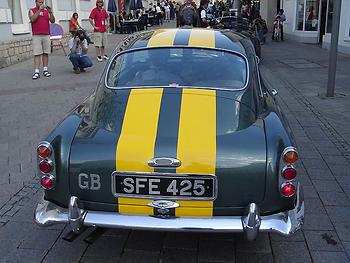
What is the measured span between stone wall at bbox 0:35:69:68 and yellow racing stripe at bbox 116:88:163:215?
9.74m

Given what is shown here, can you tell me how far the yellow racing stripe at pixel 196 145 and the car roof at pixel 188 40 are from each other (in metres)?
0.98

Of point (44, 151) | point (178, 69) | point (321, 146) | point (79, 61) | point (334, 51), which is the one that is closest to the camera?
point (44, 151)

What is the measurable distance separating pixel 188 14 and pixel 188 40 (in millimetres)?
8887

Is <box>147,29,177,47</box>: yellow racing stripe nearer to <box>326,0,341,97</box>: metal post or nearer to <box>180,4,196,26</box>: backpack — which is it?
<box>326,0,341,97</box>: metal post

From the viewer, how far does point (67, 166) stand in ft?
9.20

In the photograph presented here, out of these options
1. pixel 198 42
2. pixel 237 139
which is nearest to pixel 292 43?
pixel 198 42

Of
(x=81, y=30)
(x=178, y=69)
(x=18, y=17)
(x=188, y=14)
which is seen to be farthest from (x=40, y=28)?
(x=178, y=69)

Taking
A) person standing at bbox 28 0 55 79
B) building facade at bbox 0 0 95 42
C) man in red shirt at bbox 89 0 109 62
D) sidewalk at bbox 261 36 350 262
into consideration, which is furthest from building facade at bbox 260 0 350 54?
person standing at bbox 28 0 55 79

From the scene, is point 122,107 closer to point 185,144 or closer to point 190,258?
point 185,144

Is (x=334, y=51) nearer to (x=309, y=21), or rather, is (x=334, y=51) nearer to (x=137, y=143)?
(x=137, y=143)

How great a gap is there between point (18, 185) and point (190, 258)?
2215 millimetres

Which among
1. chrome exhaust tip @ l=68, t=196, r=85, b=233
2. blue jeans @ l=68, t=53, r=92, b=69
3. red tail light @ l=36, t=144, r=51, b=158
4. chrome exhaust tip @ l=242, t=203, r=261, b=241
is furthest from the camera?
blue jeans @ l=68, t=53, r=92, b=69

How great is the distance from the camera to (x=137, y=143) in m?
2.79

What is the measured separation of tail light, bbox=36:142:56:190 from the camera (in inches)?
112
